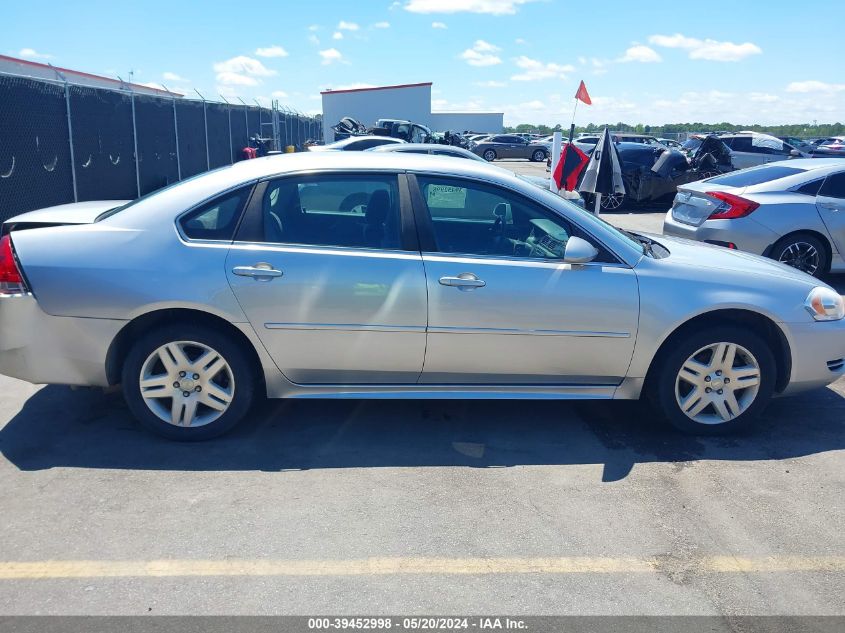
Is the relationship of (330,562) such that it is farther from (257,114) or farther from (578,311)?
(257,114)

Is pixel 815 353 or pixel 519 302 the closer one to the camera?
pixel 519 302

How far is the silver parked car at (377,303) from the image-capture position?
3.95 meters

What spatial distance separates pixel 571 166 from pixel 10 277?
7.52 meters

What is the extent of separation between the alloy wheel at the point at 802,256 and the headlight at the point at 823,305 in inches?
174

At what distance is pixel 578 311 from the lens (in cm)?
407

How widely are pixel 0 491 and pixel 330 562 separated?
5.88 ft

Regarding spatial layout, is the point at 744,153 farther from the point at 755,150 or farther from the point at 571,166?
the point at 571,166

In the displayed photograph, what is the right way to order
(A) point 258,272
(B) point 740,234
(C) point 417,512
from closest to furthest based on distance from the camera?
(C) point 417,512, (A) point 258,272, (B) point 740,234

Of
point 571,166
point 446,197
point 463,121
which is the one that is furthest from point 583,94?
point 463,121

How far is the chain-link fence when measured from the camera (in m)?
9.20

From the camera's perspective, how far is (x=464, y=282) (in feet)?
13.1

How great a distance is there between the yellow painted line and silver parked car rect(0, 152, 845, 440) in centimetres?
122

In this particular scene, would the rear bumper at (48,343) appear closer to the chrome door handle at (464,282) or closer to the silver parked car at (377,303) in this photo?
the silver parked car at (377,303)

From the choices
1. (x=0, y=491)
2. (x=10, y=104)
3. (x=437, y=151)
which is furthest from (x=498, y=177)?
(x=437, y=151)
